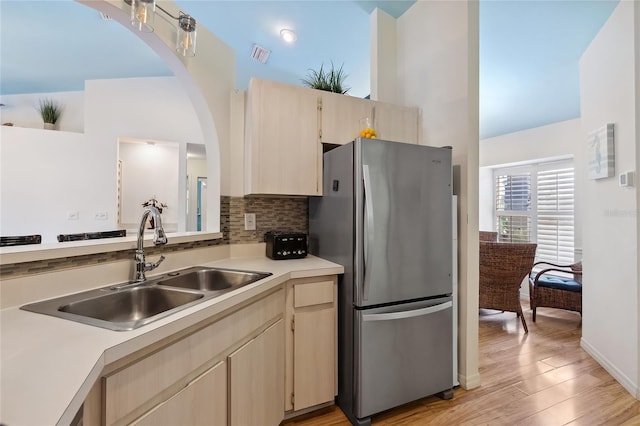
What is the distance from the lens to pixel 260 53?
3.35m

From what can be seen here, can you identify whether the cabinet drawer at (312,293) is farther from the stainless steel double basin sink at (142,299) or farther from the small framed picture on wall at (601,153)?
the small framed picture on wall at (601,153)

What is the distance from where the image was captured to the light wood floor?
1757 mm

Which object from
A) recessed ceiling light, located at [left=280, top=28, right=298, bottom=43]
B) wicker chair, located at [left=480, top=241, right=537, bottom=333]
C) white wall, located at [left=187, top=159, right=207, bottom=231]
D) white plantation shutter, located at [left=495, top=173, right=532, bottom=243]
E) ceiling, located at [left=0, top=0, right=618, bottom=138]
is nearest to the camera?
ceiling, located at [left=0, top=0, right=618, bottom=138]

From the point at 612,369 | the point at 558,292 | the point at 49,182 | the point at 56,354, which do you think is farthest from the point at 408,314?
the point at 49,182

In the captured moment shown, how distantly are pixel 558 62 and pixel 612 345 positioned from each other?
270 cm

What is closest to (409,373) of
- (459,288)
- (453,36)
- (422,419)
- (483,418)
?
(422,419)

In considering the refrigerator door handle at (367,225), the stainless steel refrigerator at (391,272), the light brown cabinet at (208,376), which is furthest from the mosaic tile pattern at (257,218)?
the refrigerator door handle at (367,225)

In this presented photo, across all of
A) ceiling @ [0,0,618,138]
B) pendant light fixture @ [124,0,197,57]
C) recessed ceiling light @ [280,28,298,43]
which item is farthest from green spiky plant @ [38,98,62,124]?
pendant light fixture @ [124,0,197,57]

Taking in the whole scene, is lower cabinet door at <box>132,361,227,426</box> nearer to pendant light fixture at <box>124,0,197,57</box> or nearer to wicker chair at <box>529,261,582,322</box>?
pendant light fixture at <box>124,0,197,57</box>

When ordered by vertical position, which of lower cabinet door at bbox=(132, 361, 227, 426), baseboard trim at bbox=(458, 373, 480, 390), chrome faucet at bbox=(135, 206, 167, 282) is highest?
chrome faucet at bbox=(135, 206, 167, 282)

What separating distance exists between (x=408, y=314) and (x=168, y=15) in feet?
7.33

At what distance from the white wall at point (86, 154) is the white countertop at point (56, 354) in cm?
330

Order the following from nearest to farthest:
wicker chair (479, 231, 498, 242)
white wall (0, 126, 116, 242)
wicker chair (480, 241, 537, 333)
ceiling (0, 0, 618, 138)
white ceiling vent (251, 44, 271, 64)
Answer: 1. ceiling (0, 0, 618, 138)
2. wicker chair (480, 241, 537, 333)
3. white ceiling vent (251, 44, 271, 64)
4. white wall (0, 126, 116, 242)
5. wicker chair (479, 231, 498, 242)

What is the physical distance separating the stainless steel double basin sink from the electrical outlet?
0.56 meters
